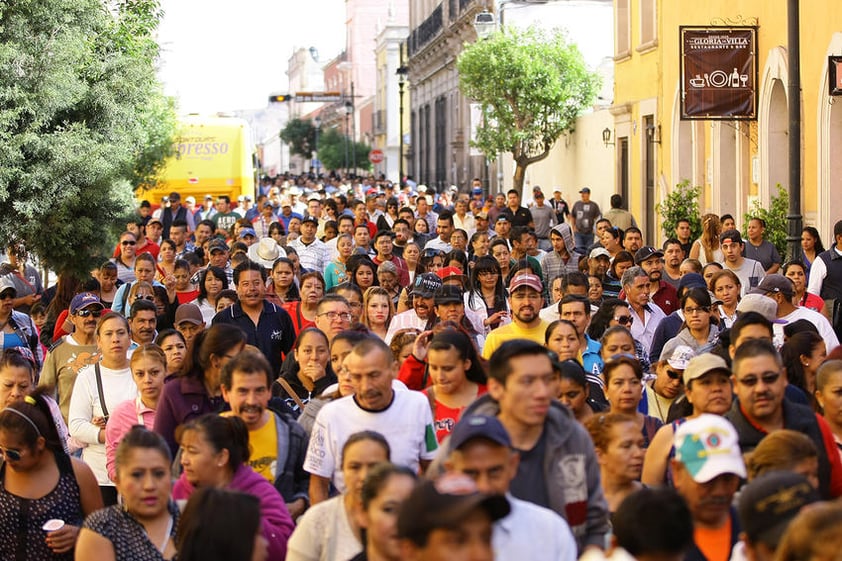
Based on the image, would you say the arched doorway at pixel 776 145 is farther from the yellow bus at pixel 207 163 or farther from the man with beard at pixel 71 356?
the yellow bus at pixel 207 163

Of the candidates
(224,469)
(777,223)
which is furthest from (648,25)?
(224,469)

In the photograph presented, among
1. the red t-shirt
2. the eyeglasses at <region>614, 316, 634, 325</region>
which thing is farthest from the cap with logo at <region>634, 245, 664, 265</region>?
the red t-shirt

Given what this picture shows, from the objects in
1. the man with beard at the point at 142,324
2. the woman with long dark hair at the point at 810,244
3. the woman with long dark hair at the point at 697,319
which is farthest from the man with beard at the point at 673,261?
the man with beard at the point at 142,324

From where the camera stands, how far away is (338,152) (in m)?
102

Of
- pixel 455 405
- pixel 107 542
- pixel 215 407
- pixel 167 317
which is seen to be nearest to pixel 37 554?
pixel 107 542

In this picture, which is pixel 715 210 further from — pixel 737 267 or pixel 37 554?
pixel 37 554

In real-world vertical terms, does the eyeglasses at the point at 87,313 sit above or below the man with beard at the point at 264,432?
above

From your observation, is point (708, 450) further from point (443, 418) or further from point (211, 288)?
point (211, 288)

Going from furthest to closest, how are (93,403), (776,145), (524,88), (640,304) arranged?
(524,88) < (776,145) < (640,304) < (93,403)

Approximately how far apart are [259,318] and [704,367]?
4.97 m

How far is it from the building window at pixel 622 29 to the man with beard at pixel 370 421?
24.8 m

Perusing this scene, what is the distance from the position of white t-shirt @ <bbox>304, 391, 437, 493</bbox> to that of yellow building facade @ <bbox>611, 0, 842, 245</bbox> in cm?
1339

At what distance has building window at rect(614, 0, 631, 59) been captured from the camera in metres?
31.2

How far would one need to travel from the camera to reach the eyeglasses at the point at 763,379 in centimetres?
684
